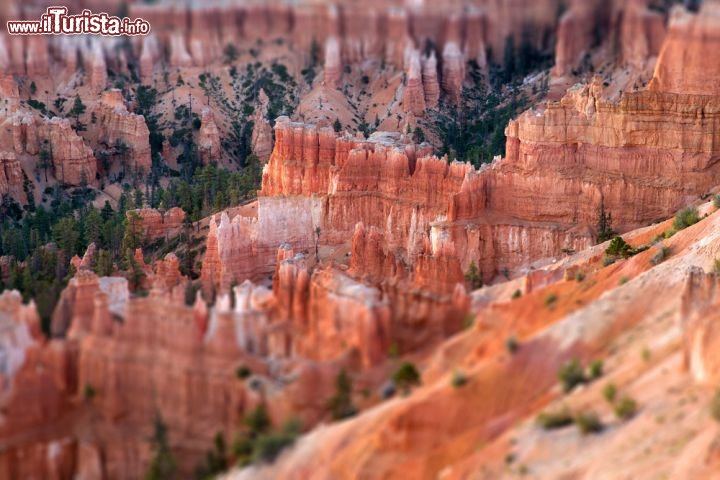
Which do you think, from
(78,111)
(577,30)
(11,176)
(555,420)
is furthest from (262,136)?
(555,420)

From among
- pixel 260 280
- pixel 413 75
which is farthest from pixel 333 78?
pixel 260 280

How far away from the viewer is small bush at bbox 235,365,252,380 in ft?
120

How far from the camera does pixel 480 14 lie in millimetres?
110312

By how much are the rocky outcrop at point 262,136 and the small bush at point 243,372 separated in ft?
178

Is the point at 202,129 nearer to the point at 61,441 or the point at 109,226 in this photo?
the point at 109,226

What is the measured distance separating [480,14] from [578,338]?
252 ft

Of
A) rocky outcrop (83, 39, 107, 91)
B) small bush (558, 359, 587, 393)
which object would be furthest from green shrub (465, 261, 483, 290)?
rocky outcrop (83, 39, 107, 91)

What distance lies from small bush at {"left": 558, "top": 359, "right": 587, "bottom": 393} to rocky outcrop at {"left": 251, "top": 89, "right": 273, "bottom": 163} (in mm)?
57377

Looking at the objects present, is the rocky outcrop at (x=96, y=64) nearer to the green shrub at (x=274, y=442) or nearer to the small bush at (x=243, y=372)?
the small bush at (x=243, y=372)

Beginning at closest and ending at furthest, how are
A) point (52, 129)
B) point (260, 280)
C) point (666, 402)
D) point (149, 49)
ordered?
1. point (666, 402)
2. point (260, 280)
3. point (52, 129)
4. point (149, 49)

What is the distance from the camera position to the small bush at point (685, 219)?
181 ft

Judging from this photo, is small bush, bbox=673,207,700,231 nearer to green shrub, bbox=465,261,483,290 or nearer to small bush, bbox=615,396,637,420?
green shrub, bbox=465,261,483,290

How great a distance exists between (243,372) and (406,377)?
3713 mm

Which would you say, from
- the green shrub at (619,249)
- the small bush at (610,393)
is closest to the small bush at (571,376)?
the small bush at (610,393)
